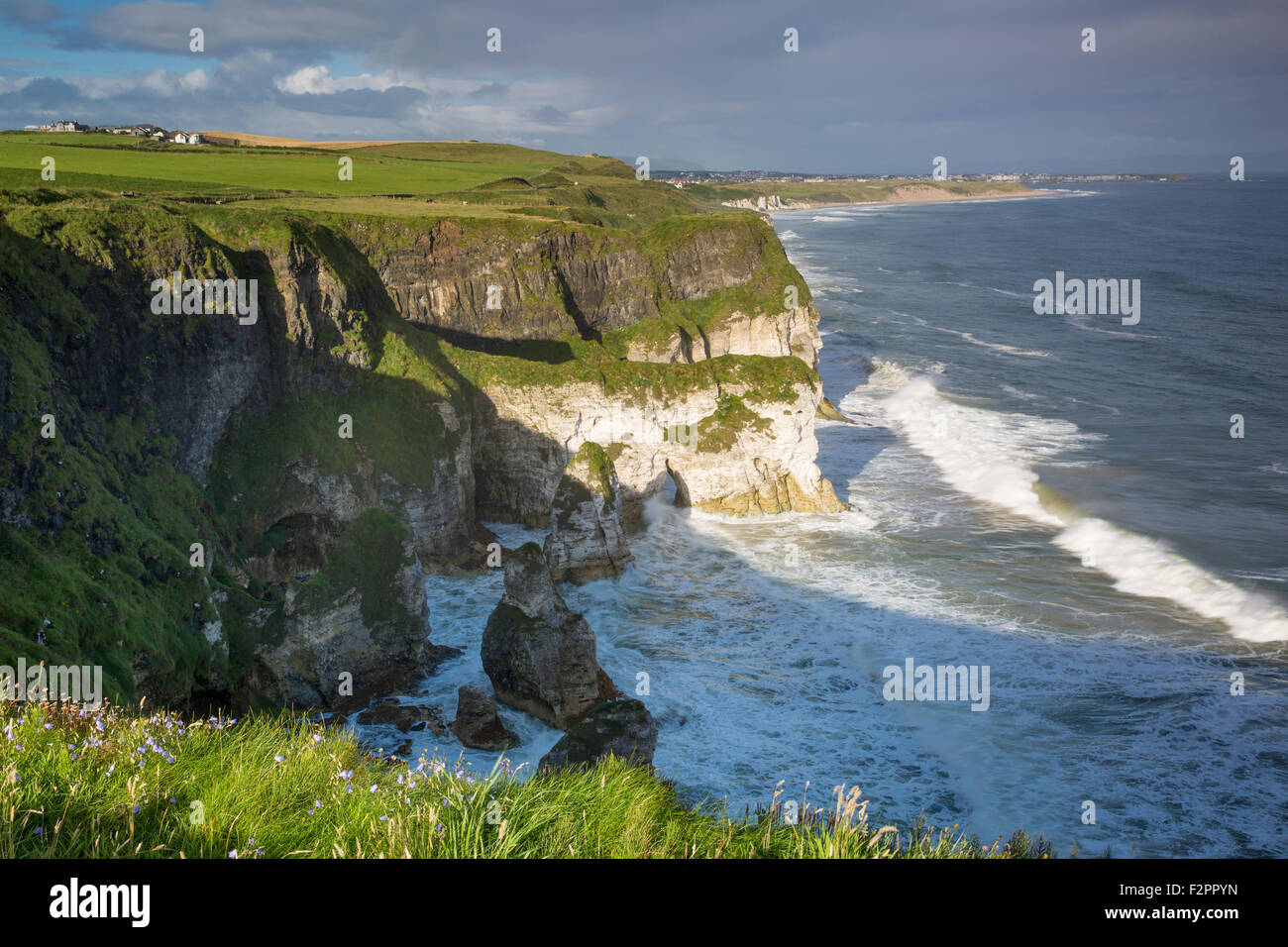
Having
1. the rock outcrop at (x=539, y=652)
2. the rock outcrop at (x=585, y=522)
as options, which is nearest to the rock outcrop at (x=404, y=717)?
the rock outcrop at (x=539, y=652)

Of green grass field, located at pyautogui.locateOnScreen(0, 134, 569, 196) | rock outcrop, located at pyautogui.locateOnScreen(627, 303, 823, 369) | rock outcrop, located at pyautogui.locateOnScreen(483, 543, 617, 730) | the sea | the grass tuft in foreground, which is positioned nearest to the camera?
the grass tuft in foreground

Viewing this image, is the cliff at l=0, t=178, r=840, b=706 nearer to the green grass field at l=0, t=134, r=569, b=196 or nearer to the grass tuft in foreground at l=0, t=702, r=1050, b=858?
the grass tuft in foreground at l=0, t=702, r=1050, b=858

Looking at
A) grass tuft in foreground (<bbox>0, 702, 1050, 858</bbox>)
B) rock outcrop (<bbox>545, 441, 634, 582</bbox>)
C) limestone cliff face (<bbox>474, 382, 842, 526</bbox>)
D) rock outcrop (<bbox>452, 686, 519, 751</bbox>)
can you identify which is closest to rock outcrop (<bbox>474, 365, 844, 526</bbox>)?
limestone cliff face (<bbox>474, 382, 842, 526</bbox>)

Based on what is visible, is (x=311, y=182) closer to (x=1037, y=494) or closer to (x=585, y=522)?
(x=585, y=522)

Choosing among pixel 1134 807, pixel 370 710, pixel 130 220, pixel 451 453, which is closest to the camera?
pixel 1134 807
